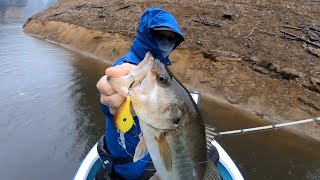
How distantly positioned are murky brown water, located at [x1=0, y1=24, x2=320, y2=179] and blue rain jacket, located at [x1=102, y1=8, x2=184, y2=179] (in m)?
4.23

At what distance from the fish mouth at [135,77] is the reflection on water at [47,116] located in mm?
5552

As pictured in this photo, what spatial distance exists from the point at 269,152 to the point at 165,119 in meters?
6.94

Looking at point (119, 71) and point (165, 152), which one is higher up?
point (119, 71)

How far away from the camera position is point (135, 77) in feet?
6.50

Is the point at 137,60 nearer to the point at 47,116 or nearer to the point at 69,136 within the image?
the point at 69,136

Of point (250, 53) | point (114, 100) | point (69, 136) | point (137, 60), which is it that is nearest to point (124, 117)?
point (114, 100)

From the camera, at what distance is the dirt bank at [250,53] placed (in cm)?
1076

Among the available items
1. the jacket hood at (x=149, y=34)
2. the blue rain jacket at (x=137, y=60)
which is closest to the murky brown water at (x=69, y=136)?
the blue rain jacket at (x=137, y=60)

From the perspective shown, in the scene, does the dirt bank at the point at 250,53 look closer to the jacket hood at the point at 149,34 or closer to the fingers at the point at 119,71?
the jacket hood at the point at 149,34

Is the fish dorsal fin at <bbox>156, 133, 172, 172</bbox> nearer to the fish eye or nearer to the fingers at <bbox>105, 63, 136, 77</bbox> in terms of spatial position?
the fish eye

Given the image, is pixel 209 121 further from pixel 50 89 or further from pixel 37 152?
pixel 50 89

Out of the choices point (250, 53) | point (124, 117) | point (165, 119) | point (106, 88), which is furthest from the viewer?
point (250, 53)

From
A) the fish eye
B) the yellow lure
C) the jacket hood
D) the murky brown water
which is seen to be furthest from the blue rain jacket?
the murky brown water

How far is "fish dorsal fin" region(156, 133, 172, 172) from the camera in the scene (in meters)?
1.99
